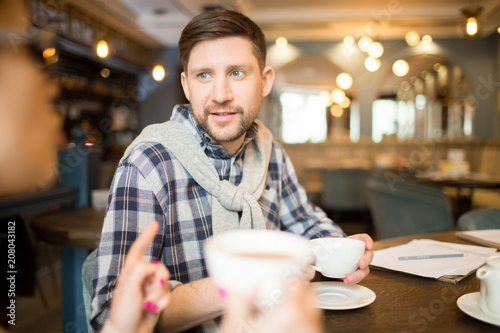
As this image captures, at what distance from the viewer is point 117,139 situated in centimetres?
808

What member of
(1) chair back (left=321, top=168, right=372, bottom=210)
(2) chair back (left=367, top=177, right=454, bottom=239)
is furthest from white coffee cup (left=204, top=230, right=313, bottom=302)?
(1) chair back (left=321, top=168, right=372, bottom=210)

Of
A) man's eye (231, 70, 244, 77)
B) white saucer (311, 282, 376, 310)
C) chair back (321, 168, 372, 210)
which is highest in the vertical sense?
man's eye (231, 70, 244, 77)

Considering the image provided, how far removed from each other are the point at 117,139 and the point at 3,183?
3176mm

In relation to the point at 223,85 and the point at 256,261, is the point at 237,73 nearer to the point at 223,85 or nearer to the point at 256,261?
the point at 223,85

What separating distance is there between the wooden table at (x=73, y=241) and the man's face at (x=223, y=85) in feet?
2.98

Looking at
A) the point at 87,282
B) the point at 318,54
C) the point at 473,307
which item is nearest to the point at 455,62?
the point at 318,54

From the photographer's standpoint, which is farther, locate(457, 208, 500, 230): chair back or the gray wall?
the gray wall

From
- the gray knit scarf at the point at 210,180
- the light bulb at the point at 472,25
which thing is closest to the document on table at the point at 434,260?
the gray knit scarf at the point at 210,180

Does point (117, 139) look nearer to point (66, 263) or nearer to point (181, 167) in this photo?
point (66, 263)

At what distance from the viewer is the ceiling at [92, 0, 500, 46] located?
6.66 m

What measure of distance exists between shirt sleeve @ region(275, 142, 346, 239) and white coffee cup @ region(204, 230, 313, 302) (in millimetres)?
885

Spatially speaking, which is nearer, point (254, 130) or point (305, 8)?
point (254, 130)

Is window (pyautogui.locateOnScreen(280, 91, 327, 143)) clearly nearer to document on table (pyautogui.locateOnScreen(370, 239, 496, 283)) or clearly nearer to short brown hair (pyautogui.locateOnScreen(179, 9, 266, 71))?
document on table (pyautogui.locateOnScreen(370, 239, 496, 283))

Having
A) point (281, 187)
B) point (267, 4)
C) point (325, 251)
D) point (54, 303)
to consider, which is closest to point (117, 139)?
point (267, 4)
